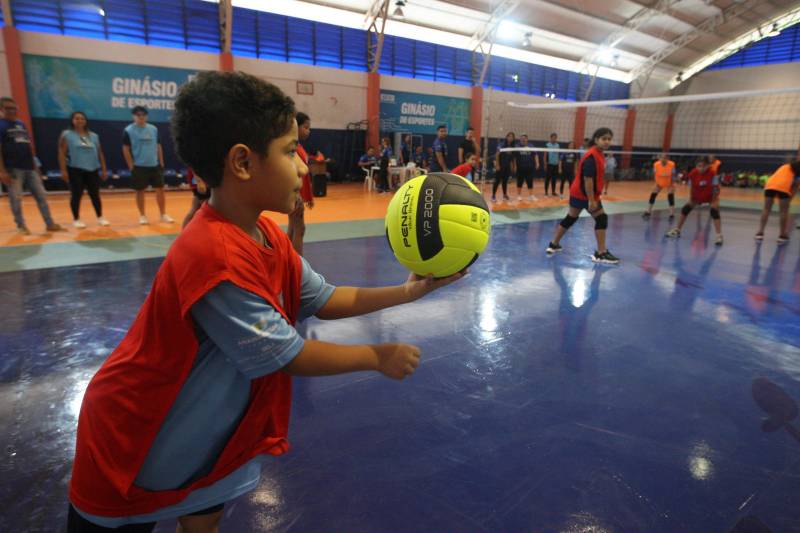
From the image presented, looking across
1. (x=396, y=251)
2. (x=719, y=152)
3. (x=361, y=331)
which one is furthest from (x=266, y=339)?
(x=719, y=152)

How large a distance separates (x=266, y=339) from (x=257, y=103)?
21.2 inches

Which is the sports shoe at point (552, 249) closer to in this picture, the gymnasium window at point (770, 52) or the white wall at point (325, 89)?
the white wall at point (325, 89)

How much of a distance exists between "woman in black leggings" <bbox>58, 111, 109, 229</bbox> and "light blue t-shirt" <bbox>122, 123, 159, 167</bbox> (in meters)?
0.46

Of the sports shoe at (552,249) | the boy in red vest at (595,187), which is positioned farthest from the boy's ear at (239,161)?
the sports shoe at (552,249)

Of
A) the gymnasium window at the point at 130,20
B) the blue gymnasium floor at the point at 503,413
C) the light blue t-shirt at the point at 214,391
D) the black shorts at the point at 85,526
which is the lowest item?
the blue gymnasium floor at the point at 503,413

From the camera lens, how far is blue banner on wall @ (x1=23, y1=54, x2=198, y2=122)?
40.9 feet

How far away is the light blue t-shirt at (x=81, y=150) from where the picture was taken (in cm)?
724

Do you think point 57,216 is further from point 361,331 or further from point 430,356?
point 430,356

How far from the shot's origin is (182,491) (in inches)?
43.9

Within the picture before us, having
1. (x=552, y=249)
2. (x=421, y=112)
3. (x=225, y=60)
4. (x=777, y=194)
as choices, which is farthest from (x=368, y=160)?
(x=777, y=194)

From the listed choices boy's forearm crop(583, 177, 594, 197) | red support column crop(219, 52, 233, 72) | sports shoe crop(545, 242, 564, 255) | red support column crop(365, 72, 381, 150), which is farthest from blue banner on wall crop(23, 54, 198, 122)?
boy's forearm crop(583, 177, 594, 197)

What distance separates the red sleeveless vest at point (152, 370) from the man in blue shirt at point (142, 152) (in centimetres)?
750

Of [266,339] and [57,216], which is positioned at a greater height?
[266,339]

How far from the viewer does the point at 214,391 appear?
1102 mm
